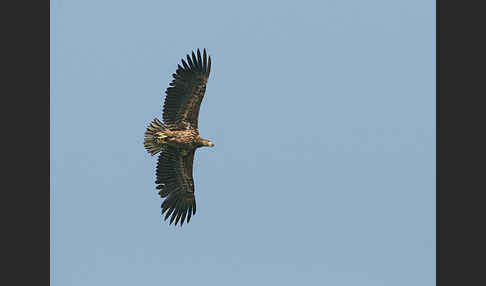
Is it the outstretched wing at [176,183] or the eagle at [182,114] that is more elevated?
the eagle at [182,114]

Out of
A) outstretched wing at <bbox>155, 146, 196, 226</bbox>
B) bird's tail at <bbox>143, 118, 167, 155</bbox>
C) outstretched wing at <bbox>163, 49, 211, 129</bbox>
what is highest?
outstretched wing at <bbox>163, 49, 211, 129</bbox>

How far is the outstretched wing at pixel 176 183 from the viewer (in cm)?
2114

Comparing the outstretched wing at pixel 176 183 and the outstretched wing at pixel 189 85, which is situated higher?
the outstretched wing at pixel 189 85

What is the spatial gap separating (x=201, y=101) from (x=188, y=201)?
231 centimetres

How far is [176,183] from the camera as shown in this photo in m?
21.3

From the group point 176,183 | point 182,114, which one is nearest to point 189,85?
point 182,114

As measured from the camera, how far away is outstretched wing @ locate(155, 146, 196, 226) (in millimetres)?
21141

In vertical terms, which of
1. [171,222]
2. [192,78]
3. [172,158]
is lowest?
[171,222]

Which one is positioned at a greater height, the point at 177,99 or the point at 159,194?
the point at 177,99

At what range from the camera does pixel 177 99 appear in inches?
813

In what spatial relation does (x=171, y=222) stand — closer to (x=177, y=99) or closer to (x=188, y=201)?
(x=188, y=201)

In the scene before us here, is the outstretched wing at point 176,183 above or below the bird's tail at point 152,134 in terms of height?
below

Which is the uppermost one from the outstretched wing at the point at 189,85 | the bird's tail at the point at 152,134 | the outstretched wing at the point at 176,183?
the outstretched wing at the point at 189,85

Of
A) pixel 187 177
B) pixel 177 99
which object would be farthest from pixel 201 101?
pixel 187 177
